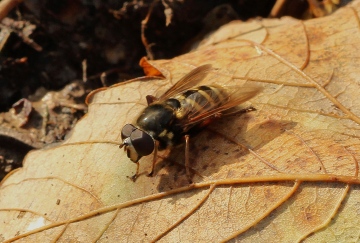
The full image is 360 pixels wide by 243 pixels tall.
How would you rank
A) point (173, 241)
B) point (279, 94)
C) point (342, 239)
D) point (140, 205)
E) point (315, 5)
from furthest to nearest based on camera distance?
1. point (315, 5)
2. point (279, 94)
3. point (140, 205)
4. point (173, 241)
5. point (342, 239)

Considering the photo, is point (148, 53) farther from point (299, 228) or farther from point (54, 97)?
point (299, 228)

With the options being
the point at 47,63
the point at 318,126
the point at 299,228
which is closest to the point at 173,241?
the point at 299,228

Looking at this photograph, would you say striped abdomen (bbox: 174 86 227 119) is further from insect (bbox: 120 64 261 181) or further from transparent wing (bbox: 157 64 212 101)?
transparent wing (bbox: 157 64 212 101)

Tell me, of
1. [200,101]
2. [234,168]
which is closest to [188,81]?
[200,101]

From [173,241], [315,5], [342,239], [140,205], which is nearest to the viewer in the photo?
[342,239]

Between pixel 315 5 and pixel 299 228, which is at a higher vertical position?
pixel 315 5

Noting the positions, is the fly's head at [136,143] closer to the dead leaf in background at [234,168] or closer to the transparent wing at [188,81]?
the dead leaf in background at [234,168]

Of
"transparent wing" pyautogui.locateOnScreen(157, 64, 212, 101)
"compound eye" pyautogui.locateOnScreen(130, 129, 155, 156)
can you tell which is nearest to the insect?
"compound eye" pyautogui.locateOnScreen(130, 129, 155, 156)

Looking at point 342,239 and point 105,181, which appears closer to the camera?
point 342,239
